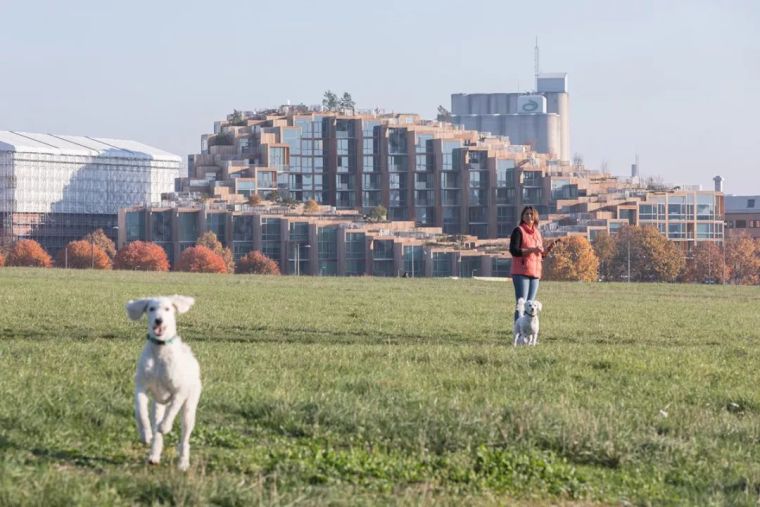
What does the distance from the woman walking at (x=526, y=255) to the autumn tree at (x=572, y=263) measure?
14971 centimetres

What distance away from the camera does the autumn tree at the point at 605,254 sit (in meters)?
188

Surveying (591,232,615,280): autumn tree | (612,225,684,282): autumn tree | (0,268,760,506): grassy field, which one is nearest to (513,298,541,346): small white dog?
(0,268,760,506): grassy field

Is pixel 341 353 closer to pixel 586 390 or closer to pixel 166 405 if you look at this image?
pixel 586 390

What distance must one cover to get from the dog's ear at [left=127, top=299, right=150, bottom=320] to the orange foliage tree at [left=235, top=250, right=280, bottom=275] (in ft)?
592

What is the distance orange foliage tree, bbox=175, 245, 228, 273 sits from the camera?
602ft

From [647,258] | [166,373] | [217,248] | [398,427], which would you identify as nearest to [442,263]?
[647,258]

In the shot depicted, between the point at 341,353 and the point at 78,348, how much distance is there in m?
3.34

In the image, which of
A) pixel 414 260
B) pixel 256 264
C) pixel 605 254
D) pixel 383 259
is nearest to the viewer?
pixel 605 254

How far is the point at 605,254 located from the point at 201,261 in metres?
45.0

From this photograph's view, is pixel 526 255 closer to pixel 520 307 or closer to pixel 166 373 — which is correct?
pixel 520 307

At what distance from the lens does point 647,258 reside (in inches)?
7318

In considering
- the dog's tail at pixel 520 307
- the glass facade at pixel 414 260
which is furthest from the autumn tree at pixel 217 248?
the dog's tail at pixel 520 307

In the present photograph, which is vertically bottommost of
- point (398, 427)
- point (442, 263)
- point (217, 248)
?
point (442, 263)

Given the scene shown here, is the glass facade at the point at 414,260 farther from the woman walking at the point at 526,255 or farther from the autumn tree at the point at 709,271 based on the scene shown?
the woman walking at the point at 526,255
